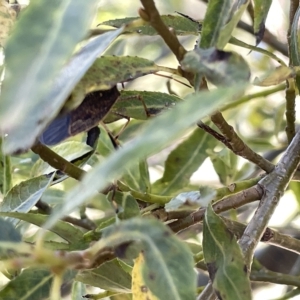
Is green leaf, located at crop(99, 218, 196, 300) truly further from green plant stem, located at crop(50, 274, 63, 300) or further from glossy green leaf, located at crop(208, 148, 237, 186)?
glossy green leaf, located at crop(208, 148, 237, 186)

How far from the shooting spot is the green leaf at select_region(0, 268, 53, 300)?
0.91 ft

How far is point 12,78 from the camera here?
160mm

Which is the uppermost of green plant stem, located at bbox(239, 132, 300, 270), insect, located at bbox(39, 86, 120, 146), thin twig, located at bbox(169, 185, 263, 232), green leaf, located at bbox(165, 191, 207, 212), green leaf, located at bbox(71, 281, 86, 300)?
insect, located at bbox(39, 86, 120, 146)

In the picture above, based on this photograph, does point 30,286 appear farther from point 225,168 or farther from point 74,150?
point 225,168

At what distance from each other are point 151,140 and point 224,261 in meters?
0.12

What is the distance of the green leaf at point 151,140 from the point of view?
15 centimetres

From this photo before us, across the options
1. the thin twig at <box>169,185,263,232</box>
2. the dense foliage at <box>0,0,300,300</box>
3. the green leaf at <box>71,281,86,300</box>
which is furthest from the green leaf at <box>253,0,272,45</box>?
the green leaf at <box>71,281,86,300</box>

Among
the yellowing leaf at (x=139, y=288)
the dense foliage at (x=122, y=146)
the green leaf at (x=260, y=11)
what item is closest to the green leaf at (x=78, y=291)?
the dense foliage at (x=122, y=146)

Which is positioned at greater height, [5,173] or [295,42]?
[295,42]

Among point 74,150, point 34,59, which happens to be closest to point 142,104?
point 74,150

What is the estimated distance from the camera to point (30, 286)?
0.29 m

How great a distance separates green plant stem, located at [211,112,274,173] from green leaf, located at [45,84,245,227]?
10 centimetres

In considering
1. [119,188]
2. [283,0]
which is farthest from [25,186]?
[283,0]

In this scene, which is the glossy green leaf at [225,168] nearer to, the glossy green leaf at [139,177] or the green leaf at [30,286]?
the glossy green leaf at [139,177]
